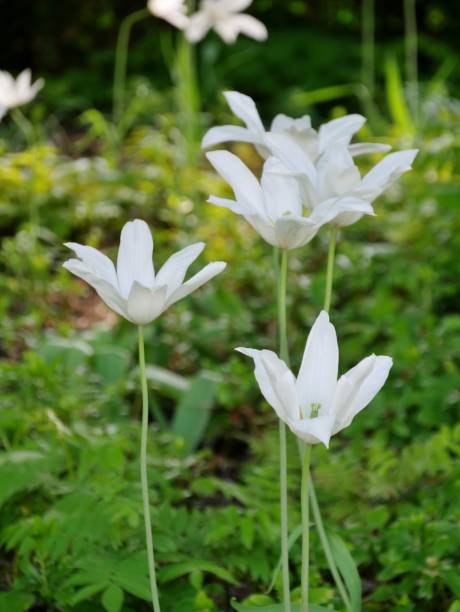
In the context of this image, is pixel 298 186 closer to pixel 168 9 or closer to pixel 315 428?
pixel 315 428

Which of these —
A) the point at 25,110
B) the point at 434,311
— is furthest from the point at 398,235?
the point at 25,110

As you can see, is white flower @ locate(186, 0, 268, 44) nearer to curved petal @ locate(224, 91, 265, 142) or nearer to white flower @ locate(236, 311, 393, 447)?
curved petal @ locate(224, 91, 265, 142)

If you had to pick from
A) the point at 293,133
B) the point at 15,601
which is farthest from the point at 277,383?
the point at 15,601

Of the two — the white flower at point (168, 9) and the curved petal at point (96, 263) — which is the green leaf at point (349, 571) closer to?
the curved petal at point (96, 263)

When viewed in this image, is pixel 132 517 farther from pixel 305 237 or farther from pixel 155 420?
pixel 155 420

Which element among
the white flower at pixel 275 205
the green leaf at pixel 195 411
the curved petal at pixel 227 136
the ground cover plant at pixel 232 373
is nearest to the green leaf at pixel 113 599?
the ground cover plant at pixel 232 373
